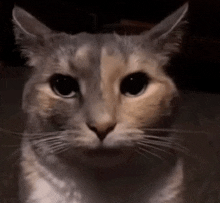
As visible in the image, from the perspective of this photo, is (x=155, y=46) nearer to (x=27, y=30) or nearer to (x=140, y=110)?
(x=140, y=110)

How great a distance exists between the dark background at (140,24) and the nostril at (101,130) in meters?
0.20

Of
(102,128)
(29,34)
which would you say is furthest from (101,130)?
(29,34)

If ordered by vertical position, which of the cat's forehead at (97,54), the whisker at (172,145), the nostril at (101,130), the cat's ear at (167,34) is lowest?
the whisker at (172,145)

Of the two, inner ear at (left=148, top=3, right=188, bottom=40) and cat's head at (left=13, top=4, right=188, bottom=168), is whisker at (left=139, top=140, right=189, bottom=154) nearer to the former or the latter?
cat's head at (left=13, top=4, right=188, bottom=168)

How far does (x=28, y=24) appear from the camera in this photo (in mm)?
688

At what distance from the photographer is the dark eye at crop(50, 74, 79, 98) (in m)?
0.69

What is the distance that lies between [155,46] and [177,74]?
8cm

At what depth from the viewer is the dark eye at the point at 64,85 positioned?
2.25ft

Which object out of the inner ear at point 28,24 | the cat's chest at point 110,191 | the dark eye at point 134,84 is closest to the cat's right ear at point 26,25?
the inner ear at point 28,24

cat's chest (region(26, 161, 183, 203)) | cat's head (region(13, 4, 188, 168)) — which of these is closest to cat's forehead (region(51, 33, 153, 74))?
cat's head (region(13, 4, 188, 168))

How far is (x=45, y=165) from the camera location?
0.71m

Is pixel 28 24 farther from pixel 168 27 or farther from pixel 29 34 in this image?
pixel 168 27

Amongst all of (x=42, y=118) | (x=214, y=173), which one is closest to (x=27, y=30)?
(x=42, y=118)

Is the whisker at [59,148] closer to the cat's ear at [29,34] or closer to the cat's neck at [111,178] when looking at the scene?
the cat's neck at [111,178]
